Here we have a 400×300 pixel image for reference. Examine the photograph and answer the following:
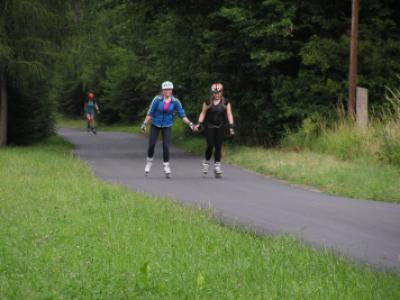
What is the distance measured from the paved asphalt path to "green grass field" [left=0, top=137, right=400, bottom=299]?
53cm

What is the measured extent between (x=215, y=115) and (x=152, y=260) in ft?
34.9

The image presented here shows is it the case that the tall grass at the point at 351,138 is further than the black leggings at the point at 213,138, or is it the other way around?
the tall grass at the point at 351,138

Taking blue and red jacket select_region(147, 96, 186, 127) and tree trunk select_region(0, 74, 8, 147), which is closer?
blue and red jacket select_region(147, 96, 186, 127)

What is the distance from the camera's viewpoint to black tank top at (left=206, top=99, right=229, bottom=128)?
1831cm

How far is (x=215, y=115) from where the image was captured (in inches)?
720

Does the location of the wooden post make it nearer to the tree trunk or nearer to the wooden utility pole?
the wooden utility pole

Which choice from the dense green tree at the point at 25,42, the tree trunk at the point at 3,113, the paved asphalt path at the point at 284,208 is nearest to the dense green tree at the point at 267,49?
the dense green tree at the point at 25,42

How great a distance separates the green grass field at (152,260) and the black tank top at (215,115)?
654 centimetres

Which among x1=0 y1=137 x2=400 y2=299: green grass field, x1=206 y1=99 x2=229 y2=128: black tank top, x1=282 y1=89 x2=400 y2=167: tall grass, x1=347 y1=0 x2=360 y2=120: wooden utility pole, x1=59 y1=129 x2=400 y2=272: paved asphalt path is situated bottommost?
x1=59 y1=129 x2=400 y2=272: paved asphalt path

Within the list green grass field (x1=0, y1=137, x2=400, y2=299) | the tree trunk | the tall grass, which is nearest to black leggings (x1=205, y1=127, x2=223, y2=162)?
the tall grass

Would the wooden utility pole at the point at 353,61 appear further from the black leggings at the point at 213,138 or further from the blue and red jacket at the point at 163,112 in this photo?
the blue and red jacket at the point at 163,112

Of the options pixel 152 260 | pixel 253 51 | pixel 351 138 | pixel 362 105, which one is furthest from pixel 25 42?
pixel 152 260

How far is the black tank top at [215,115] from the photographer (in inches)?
721

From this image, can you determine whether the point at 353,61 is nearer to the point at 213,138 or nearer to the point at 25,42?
the point at 213,138
